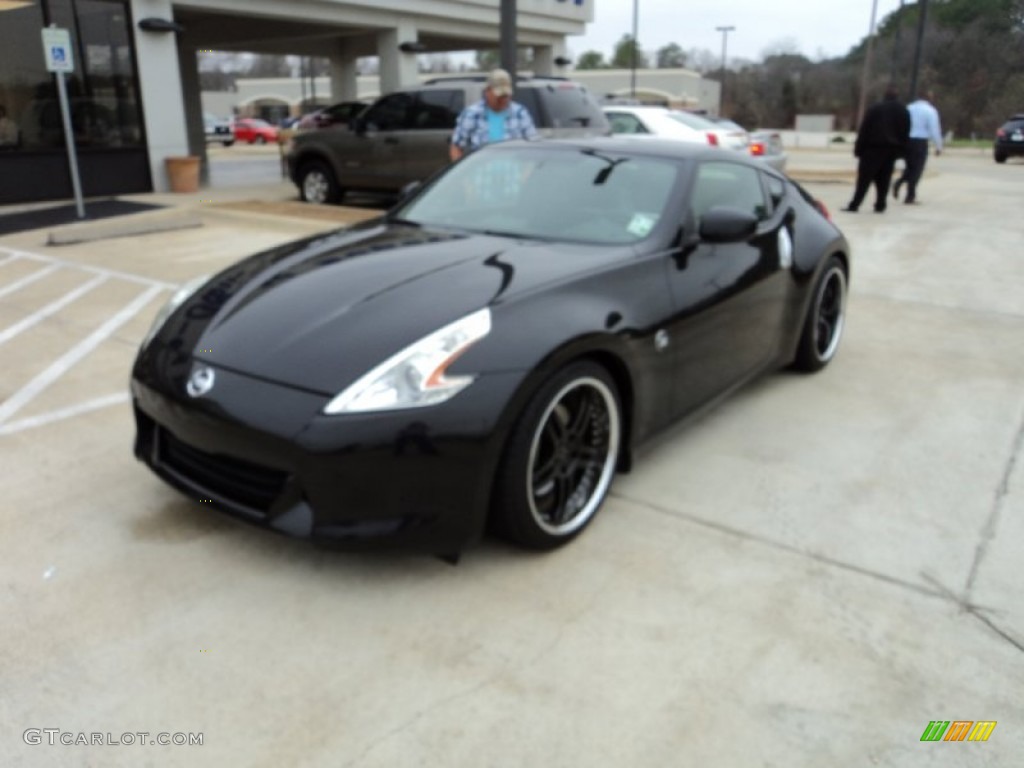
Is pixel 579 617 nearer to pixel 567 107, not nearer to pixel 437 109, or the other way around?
pixel 567 107

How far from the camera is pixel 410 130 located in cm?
1192

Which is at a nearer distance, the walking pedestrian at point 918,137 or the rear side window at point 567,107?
the rear side window at point 567,107

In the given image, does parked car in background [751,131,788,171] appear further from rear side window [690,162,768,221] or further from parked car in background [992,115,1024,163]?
parked car in background [992,115,1024,163]

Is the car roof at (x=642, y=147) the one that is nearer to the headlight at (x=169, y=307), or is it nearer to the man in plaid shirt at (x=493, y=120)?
the headlight at (x=169, y=307)

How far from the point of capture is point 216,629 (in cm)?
254

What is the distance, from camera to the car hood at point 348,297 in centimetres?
272

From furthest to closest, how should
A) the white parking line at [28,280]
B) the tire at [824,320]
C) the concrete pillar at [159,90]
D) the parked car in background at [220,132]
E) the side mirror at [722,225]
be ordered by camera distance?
the parked car in background at [220,132]
the concrete pillar at [159,90]
the white parking line at [28,280]
the tire at [824,320]
the side mirror at [722,225]

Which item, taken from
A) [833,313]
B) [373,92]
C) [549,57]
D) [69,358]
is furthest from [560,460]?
[373,92]

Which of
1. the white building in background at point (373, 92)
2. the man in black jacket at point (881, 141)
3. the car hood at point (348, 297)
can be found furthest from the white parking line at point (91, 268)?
the white building in background at point (373, 92)

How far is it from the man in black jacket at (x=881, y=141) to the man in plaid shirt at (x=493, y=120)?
6.97m

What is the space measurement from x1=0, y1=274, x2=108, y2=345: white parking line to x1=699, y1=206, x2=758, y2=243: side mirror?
4.59 metres

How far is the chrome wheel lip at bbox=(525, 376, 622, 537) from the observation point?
2.77m

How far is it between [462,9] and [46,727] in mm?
19373

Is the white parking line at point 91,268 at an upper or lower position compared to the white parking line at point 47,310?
upper
